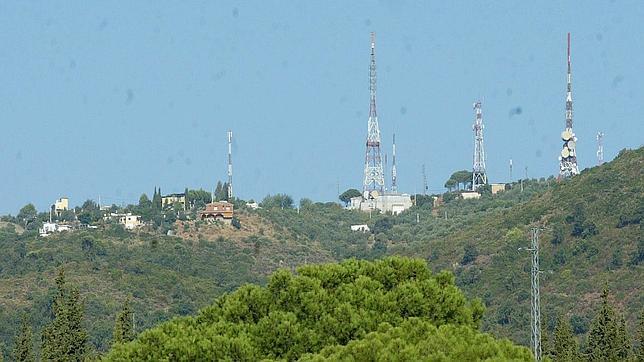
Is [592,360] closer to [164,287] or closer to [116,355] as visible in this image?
[116,355]

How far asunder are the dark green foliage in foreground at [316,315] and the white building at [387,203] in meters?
121

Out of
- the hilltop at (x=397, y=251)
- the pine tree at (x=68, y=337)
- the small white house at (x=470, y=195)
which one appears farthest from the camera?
the small white house at (x=470, y=195)

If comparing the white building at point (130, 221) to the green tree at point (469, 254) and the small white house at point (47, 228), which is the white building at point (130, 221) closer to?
the small white house at point (47, 228)

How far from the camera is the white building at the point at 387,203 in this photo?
162375 mm

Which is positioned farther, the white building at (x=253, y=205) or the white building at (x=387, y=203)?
the white building at (x=387, y=203)

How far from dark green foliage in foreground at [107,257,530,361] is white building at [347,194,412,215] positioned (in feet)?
396

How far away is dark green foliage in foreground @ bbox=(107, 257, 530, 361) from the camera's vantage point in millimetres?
36438

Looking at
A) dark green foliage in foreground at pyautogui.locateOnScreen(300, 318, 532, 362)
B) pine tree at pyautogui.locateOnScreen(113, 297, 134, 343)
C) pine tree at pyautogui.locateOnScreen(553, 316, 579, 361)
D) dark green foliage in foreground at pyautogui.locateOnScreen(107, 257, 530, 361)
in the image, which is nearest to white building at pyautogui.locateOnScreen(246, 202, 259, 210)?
pine tree at pyautogui.locateOnScreen(553, 316, 579, 361)

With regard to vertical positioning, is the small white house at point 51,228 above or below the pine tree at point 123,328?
above

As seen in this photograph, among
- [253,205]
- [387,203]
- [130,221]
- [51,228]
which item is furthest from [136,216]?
[387,203]

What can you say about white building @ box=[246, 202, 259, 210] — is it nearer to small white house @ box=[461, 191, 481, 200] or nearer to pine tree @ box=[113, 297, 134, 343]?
small white house @ box=[461, 191, 481, 200]

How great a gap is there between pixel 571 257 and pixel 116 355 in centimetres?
6738

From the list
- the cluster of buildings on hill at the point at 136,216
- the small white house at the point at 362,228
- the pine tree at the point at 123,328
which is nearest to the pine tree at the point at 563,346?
the pine tree at the point at 123,328

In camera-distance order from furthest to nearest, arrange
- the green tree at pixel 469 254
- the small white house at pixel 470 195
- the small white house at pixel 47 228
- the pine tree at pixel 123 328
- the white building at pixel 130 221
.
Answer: the small white house at pixel 470 195 → the white building at pixel 130 221 → the small white house at pixel 47 228 → the green tree at pixel 469 254 → the pine tree at pixel 123 328
